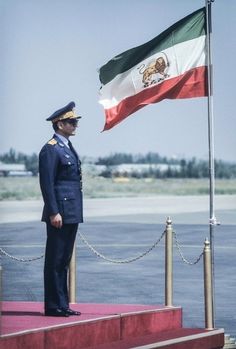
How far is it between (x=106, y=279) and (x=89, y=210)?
29386 millimetres

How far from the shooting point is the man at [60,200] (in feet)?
36.0

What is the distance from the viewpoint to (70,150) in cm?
1114

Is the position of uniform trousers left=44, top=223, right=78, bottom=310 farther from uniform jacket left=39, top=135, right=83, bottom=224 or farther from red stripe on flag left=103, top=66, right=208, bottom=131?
red stripe on flag left=103, top=66, right=208, bottom=131

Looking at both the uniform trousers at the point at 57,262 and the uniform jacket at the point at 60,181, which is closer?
the uniform jacket at the point at 60,181

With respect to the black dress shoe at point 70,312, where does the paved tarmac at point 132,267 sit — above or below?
below

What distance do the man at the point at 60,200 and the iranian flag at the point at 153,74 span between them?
1096 millimetres

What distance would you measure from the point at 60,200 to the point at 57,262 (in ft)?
1.60

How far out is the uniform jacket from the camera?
431 inches

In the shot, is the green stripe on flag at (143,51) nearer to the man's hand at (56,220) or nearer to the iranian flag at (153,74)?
the iranian flag at (153,74)

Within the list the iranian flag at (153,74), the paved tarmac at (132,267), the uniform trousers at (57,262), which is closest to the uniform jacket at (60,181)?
the uniform trousers at (57,262)

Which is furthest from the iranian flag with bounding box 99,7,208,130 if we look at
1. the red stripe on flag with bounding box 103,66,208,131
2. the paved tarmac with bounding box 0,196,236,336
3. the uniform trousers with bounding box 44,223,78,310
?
the paved tarmac with bounding box 0,196,236,336

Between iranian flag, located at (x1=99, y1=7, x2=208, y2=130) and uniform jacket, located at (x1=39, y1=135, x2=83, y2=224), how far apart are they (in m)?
1.16

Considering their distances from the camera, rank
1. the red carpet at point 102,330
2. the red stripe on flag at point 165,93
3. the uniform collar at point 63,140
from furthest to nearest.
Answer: the red stripe on flag at point 165,93, the uniform collar at point 63,140, the red carpet at point 102,330

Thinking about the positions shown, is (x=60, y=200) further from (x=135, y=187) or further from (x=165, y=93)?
(x=135, y=187)
